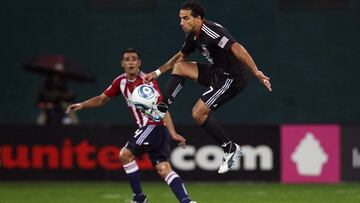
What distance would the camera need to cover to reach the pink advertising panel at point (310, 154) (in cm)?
2048

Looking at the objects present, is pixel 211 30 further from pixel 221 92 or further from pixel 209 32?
pixel 221 92

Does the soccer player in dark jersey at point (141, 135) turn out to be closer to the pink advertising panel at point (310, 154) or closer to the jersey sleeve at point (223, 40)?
the jersey sleeve at point (223, 40)

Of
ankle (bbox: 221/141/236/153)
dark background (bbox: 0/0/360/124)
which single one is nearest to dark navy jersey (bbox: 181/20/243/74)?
ankle (bbox: 221/141/236/153)

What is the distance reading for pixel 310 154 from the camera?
67.3ft

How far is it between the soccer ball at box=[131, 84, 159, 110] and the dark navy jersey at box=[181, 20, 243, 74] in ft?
2.18

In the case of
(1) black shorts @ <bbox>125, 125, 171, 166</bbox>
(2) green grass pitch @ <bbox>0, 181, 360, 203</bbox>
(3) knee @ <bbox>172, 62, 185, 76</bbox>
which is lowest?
(2) green grass pitch @ <bbox>0, 181, 360, 203</bbox>

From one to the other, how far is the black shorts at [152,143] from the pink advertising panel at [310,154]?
593cm

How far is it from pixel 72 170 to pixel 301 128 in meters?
4.29

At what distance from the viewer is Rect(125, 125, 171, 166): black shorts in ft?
49.1

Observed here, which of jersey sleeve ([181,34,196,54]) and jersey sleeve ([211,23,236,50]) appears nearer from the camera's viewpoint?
jersey sleeve ([211,23,236,50])

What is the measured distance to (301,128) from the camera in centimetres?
2064

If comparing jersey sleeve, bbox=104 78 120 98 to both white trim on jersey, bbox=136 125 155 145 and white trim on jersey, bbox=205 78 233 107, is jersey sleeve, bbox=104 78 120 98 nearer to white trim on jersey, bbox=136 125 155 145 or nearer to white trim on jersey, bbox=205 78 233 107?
white trim on jersey, bbox=136 125 155 145

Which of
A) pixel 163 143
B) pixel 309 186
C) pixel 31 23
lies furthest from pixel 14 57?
pixel 163 143

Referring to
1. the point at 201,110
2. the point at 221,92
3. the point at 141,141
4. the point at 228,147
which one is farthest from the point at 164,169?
the point at 221,92
